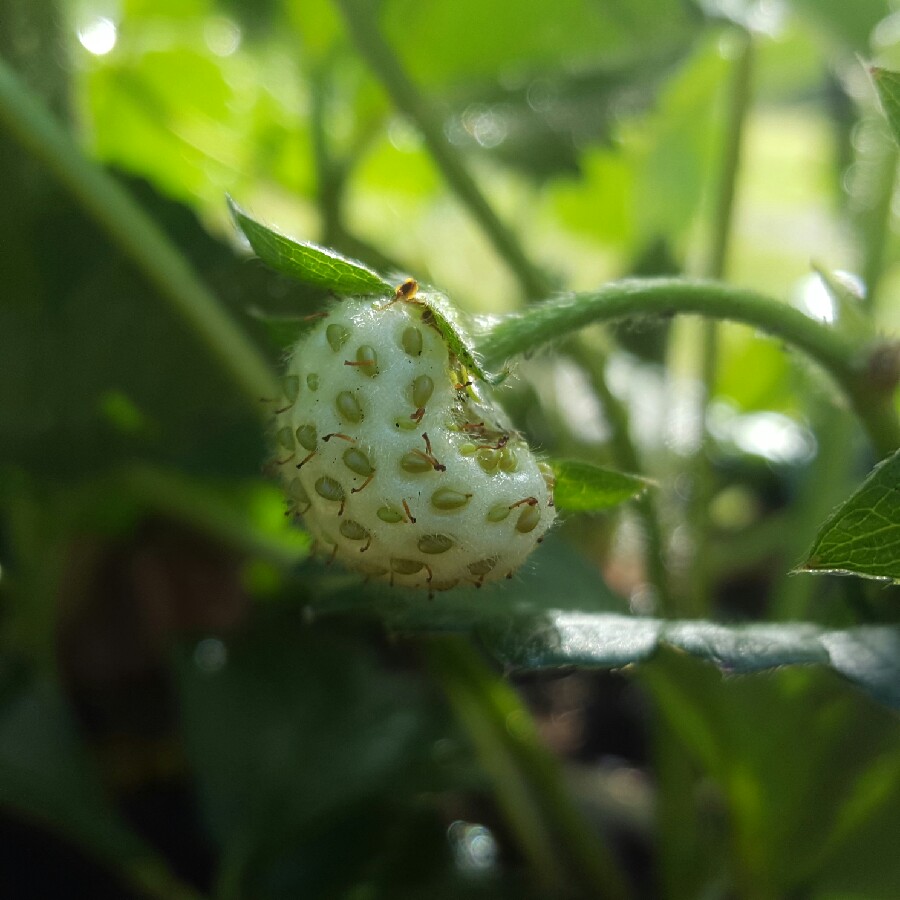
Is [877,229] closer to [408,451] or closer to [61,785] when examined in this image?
[408,451]

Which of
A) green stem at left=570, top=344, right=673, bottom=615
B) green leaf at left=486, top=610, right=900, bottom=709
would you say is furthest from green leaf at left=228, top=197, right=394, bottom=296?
green stem at left=570, top=344, right=673, bottom=615

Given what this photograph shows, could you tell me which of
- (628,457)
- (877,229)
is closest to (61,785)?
(628,457)

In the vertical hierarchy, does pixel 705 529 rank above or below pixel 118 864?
above

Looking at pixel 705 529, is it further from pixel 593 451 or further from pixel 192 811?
pixel 192 811

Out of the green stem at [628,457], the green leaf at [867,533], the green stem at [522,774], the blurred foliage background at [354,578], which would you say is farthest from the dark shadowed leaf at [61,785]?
the green leaf at [867,533]

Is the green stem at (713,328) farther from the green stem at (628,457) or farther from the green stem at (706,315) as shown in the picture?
the green stem at (706,315)

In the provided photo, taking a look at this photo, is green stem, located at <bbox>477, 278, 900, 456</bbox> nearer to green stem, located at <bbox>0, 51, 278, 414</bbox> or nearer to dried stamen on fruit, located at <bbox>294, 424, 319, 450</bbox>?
dried stamen on fruit, located at <bbox>294, 424, 319, 450</bbox>

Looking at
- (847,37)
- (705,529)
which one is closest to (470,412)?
(705,529)
